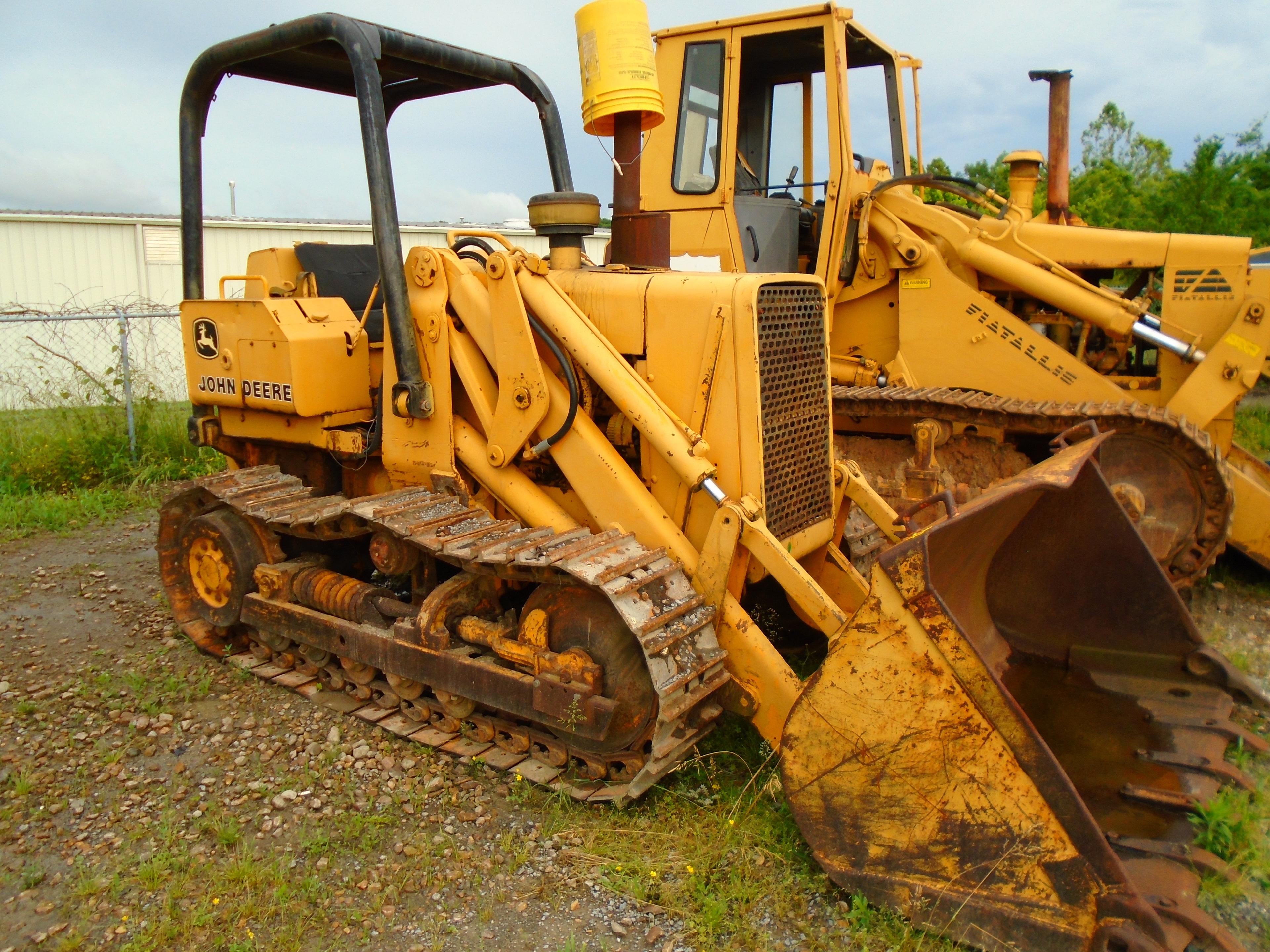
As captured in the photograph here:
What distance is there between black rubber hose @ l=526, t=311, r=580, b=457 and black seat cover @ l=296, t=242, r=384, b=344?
1.39 metres

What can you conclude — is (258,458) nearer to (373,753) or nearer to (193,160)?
(193,160)

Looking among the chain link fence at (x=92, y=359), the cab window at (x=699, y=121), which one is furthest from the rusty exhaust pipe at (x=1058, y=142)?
the chain link fence at (x=92, y=359)

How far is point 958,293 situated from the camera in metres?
5.94

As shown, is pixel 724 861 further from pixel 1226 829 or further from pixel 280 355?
pixel 280 355

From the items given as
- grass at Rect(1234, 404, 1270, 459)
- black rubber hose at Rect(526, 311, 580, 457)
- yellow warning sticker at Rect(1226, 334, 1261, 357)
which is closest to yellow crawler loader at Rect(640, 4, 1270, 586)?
yellow warning sticker at Rect(1226, 334, 1261, 357)

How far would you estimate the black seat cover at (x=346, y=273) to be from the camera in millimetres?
4758

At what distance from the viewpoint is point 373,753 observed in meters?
3.65

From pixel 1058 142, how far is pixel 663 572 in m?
5.37

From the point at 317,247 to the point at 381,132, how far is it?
1379mm

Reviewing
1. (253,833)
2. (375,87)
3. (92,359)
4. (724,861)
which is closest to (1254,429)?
(724,861)

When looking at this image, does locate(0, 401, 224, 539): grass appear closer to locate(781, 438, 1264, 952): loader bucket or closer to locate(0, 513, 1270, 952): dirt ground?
locate(0, 513, 1270, 952): dirt ground

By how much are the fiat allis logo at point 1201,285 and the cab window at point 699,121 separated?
290cm

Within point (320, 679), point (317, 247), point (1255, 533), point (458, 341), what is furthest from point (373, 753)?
point (1255, 533)

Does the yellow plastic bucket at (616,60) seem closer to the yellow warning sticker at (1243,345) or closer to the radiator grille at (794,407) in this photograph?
the radiator grille at (794,407)
